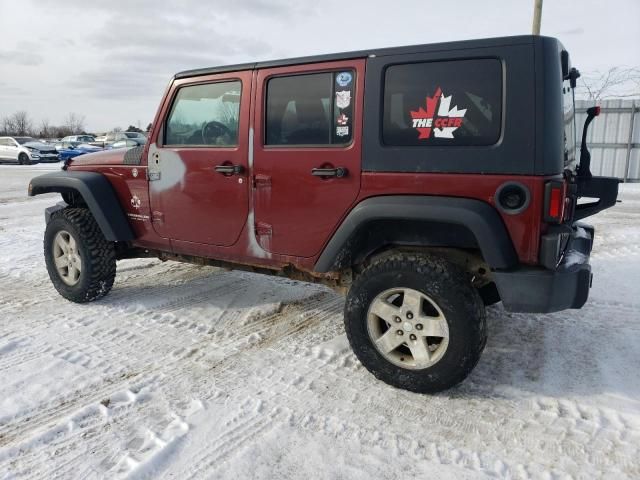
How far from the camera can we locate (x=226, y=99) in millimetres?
3553

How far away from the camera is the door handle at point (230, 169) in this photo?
3.40 metres

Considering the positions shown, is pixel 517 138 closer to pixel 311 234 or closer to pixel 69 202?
pixel 311 234

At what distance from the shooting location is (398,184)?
9.35 feet

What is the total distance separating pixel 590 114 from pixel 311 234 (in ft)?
7.17

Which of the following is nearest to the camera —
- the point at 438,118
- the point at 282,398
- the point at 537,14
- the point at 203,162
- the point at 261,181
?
the point at 438,118

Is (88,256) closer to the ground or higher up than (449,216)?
closer to the ground

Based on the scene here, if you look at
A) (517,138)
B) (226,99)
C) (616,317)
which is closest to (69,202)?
(226,99)

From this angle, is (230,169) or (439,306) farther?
(230,169)

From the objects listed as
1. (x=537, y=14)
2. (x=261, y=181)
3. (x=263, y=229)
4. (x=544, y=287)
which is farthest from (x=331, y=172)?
(x=537, y=14)

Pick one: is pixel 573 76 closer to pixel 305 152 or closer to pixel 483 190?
pixel 483 190

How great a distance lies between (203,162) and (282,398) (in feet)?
5.91

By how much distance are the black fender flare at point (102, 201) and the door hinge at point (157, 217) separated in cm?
34

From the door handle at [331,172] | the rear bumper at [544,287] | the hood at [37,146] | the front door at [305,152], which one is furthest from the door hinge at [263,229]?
the hood at [37,146]

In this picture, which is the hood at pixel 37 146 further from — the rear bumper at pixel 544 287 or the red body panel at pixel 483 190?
the rear bumper at pixel 544 287
